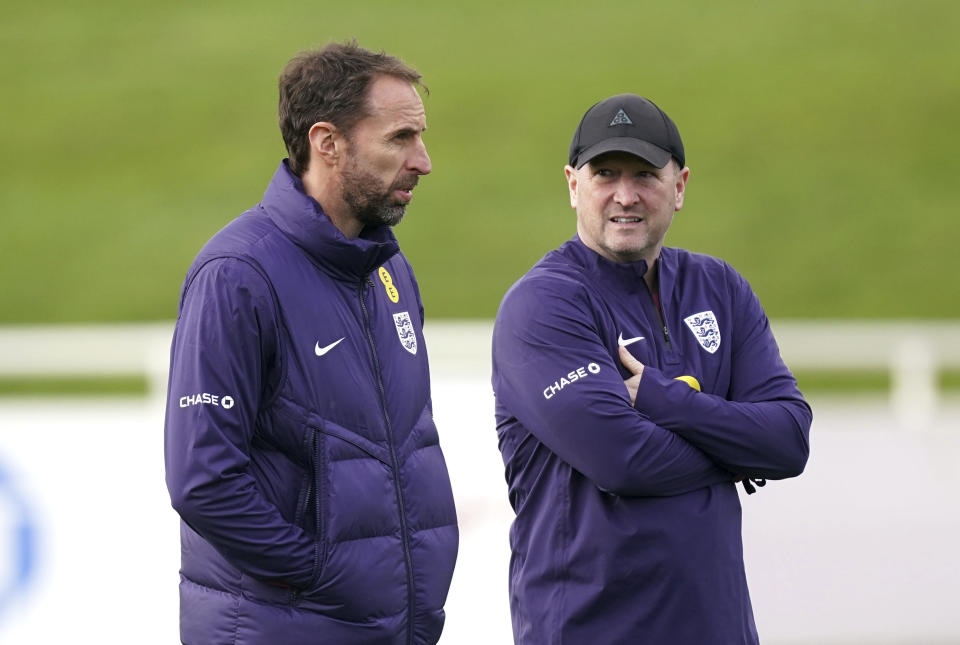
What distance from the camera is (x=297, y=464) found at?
2760mm

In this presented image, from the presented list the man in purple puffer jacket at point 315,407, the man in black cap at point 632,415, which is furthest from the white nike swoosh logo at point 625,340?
the man in purple puffer jacket at point 315,407

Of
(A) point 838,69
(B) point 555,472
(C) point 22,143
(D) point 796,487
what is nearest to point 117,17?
(C) point 22,143

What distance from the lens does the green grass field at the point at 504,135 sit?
16516 mm

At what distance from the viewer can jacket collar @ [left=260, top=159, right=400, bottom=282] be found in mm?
2865

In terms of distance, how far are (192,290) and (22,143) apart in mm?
19370

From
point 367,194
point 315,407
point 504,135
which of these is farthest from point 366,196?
point 504,135

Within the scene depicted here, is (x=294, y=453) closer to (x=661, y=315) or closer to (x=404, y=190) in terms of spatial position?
(x=404, y=190)

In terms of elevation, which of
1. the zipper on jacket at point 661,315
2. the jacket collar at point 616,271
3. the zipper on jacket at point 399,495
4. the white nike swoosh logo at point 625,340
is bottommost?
the zipper on jacket at point 399,495

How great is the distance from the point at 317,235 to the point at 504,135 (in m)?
17.3

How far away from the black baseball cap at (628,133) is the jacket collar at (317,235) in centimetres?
53

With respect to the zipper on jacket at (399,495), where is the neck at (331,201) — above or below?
above

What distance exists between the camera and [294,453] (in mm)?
2750

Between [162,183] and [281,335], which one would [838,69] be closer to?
[162,183]

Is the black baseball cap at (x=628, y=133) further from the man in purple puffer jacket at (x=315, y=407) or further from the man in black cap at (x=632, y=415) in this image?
the man in purple puffer jacket at (x=315, y=407)
